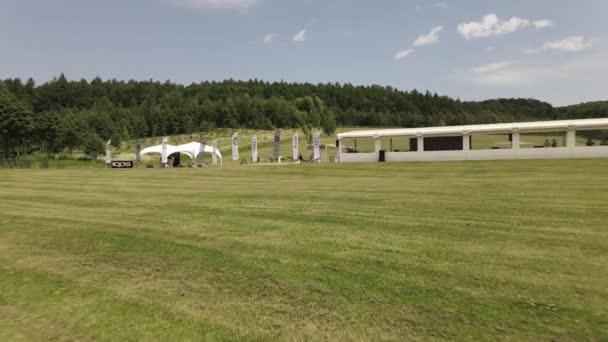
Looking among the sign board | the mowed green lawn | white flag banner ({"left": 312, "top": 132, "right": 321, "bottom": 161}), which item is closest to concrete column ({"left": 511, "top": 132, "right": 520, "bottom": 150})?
white flag banner ({"left": 312, "top": 132, "right": 321, "bottom": 161})

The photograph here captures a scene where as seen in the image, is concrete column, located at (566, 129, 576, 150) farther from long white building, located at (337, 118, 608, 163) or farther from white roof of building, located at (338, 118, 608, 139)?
white roof of building, located at (338, 118, 608, 139)

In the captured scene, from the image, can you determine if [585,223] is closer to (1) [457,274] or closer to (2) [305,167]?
(1) [457,274]

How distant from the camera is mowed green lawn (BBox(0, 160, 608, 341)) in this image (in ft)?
11.9

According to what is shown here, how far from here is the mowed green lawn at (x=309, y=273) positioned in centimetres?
363

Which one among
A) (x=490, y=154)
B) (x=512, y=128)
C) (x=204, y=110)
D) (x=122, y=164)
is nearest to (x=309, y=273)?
(x=490, y=154)

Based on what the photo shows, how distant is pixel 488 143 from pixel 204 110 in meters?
87.8

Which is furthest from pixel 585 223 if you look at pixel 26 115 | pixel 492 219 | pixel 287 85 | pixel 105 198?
pixel 287 85

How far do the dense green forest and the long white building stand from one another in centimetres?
3222

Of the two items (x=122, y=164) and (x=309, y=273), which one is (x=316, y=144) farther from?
(x=309, y=273)

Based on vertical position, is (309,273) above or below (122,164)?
below

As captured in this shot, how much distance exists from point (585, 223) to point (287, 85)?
480 feet

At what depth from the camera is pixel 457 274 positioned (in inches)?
191

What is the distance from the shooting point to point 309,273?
16.4 feet

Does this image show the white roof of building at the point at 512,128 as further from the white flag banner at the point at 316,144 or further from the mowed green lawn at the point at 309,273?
the mowed green lawn at the point at 309,273
